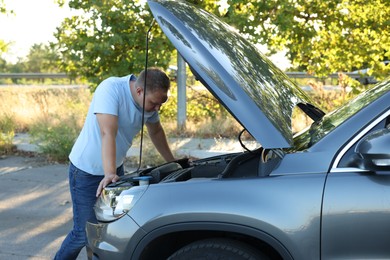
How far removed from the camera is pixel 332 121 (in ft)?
11.6

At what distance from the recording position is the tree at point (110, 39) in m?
9.11

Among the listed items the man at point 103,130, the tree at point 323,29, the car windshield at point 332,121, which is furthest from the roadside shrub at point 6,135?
the car windshield at point 332,121

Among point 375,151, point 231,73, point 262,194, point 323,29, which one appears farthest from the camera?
point 323,29

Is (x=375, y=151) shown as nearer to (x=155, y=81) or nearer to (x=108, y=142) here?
(x=155, y=81)

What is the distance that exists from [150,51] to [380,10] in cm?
348

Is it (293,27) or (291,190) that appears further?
(293,27)

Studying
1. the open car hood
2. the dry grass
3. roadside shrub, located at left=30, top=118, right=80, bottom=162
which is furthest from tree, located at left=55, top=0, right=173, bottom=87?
the open car hood

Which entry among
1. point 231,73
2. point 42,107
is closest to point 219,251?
point 231,73

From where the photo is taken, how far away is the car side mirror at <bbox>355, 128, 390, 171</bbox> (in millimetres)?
2713

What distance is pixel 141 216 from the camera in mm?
3242

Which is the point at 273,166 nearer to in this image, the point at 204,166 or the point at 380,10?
the point at 204,166

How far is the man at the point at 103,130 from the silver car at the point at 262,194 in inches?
28.4

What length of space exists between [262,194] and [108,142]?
144cm

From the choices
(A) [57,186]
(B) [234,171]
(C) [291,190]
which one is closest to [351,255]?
(C) [291,190]
